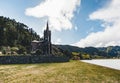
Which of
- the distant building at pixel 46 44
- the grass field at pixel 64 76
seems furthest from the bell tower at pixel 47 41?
the grass field at pixel 64 76

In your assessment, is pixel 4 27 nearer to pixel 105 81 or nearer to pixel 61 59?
pixel 61 59

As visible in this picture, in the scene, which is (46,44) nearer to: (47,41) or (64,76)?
(47,41)

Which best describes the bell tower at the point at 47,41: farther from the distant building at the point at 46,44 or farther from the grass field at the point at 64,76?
the grass field at the point at 64,76

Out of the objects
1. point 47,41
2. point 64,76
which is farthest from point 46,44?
point 64,76

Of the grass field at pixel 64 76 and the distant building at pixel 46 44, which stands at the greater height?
the distant building at pixel 46 44

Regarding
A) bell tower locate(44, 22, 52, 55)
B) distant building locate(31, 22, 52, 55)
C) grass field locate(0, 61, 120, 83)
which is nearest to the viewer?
grass field locate(0, 61, 120, 83)

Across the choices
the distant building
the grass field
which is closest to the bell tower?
the distant building

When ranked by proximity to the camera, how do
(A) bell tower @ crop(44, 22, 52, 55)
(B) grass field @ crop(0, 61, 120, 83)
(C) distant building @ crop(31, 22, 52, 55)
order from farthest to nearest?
(C) distant building @ crop(31, 22, 52, 55) < (A) bell tower @ crop(44, 22, 52, 55) < (B) grass field @ crop(0, 61, 120, 83)

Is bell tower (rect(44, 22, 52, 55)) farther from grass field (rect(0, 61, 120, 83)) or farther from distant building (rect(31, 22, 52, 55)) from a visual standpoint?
grass field (rect(0, 61, 120, 83))

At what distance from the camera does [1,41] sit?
181000 millimetres

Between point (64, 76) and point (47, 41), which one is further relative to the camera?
point (47, 41)

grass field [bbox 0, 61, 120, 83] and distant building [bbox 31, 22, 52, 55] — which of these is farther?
distant building [bbox 31, 22, 52, 55]

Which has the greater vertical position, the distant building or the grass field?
the distant building

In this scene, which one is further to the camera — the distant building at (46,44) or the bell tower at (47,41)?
the distant building at (46,44)
